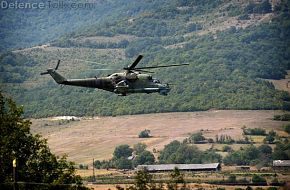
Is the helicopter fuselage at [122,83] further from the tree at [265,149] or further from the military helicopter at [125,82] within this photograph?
the tree at [265,149]

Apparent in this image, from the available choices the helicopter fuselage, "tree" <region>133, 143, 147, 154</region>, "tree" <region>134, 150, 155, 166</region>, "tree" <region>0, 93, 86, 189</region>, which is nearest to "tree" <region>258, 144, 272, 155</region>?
"tree" <region>134, 150, 155, 166</region>

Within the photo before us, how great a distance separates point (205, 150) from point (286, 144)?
623 inches

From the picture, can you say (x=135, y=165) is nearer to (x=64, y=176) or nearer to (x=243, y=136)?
(x=243, y=136)

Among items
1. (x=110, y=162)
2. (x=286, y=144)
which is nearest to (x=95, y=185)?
(x=110, y=162)

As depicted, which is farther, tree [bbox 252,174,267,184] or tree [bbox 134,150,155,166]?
tree [bbox 134,150,155,166]

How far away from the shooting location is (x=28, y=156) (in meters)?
74.8

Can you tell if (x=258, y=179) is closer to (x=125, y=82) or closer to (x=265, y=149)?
(x=265, y=149)

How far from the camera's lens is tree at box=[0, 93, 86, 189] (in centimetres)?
7325

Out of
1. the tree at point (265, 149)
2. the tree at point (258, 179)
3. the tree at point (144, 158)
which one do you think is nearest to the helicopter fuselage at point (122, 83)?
the tree at point (258, 179)

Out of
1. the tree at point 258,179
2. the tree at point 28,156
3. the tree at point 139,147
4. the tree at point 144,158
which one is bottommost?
the tree at point 258,179

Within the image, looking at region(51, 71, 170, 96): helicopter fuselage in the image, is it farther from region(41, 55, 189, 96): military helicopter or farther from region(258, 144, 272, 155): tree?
region(258, 144, 272, 155): tree

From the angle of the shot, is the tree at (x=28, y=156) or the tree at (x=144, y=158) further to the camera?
the tree at (x=144, y=158)

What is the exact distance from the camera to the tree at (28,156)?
73.2 metres

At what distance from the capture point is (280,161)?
183 m
